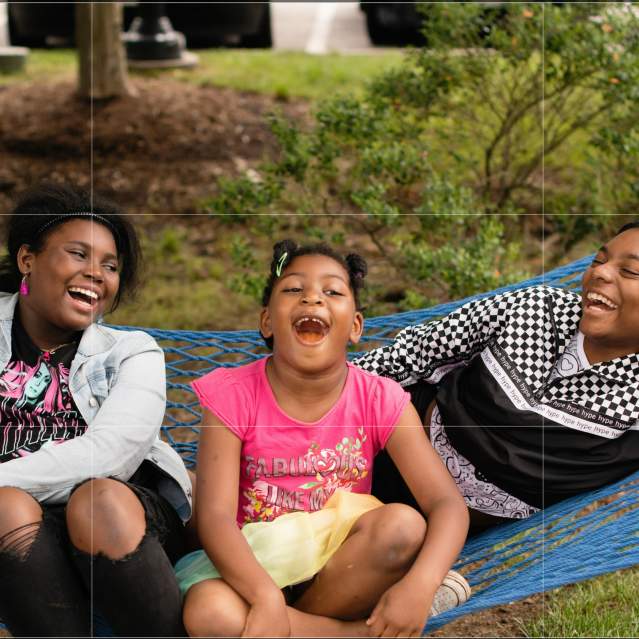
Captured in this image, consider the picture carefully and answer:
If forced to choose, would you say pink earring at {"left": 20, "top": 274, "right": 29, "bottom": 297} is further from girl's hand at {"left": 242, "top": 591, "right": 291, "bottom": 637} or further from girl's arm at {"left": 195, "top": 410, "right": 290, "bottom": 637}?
girl's hand at {"left": 242, "top": 591, "right": 291, "bottom": 637}

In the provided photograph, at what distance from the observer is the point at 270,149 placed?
598 centimetres

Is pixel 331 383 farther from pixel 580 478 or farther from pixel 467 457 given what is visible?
pixel 580 478

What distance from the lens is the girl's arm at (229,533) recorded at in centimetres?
190

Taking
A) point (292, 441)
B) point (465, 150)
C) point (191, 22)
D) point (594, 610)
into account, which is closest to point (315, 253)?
point (292, 441)

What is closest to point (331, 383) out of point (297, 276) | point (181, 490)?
point (297, 276)

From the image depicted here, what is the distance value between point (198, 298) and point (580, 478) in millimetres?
2614

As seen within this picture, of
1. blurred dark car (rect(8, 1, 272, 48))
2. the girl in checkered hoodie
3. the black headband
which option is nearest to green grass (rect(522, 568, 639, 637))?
the girl in checkered hoodie

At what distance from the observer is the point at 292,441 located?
83.4 inches

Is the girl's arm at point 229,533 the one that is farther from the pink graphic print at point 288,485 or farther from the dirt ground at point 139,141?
the dirt ground at point 139,141

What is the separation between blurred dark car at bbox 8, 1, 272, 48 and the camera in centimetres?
835

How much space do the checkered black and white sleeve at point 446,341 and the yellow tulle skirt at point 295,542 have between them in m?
0.44

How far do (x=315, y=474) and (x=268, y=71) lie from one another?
225 inches

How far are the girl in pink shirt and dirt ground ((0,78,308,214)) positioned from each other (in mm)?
3289

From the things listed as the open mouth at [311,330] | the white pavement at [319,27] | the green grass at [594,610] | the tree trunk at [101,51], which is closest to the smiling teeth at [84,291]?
the open mouth at [311,330]
